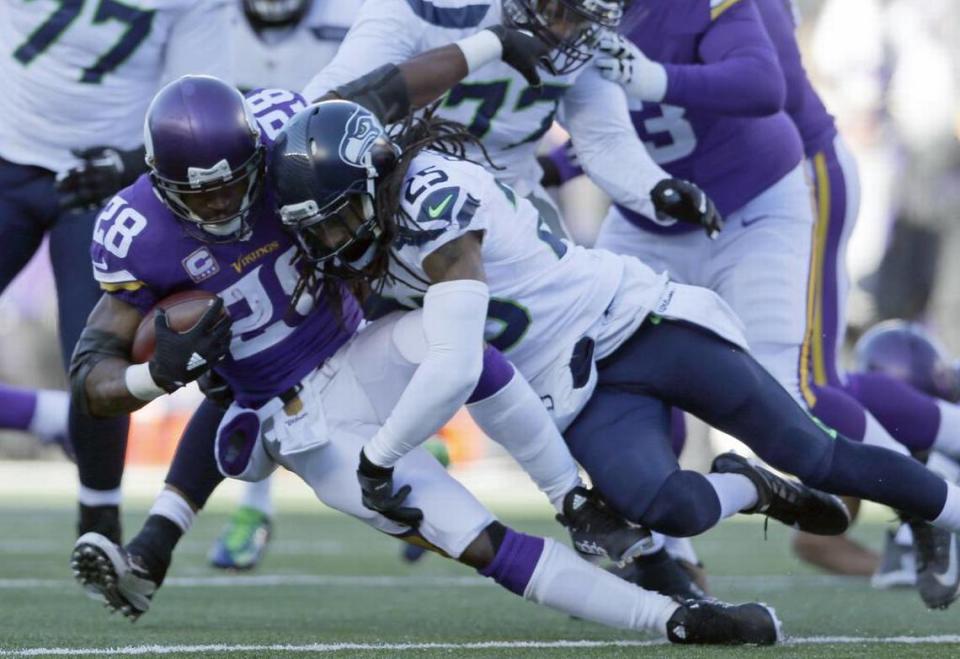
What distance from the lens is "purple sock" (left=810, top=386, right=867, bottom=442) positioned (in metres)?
4.92

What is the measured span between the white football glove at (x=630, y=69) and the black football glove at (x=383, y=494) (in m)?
1.40

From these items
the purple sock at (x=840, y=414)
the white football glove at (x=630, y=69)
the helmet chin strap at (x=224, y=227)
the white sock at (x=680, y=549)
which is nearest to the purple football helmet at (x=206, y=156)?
the helmet chin strap at (x=224, y=227)

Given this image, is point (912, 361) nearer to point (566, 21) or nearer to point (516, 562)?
point (566, 21)

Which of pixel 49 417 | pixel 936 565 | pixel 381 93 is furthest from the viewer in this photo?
pixel 49 417

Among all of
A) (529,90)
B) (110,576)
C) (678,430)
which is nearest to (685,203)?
(529,90)

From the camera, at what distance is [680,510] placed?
385 cm

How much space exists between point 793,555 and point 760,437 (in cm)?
264

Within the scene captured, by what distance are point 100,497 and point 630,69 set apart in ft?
5.94

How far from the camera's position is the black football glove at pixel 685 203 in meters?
4.56

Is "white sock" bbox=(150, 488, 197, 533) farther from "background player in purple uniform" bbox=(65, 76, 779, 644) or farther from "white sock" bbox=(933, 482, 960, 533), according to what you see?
"white sock" bbox=(933, 482, 960, 533)

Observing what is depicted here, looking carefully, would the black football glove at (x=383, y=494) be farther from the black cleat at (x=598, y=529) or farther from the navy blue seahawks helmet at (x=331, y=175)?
the navy blue seahawks helmet at (x=331, y=175)

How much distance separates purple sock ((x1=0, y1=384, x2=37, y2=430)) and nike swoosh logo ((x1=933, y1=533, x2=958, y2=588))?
2.98m

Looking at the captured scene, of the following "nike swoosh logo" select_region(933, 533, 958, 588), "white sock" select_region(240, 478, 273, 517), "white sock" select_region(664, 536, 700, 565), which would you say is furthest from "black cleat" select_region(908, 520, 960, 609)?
"white sock" select_region(240, 478, 273, 517)

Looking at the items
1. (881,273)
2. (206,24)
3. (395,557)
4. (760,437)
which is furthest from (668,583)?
(881,273)
